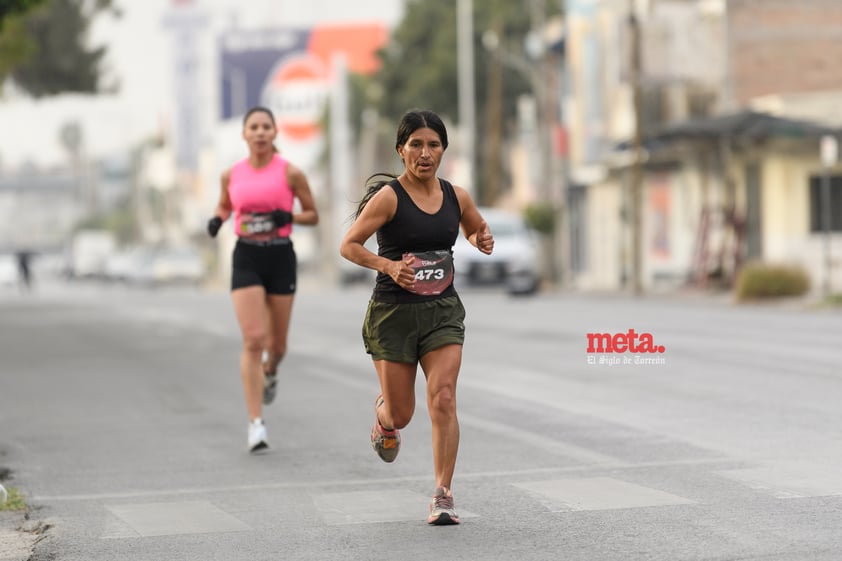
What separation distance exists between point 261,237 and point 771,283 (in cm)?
2189

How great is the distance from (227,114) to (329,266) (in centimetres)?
4042

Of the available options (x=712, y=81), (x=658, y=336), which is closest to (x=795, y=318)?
(x=658, y=336)

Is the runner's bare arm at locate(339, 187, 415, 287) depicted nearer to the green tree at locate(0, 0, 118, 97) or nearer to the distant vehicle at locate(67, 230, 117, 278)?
the green tree at locate(0, 0, 118, 97)

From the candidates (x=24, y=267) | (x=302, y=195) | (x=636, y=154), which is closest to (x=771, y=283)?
(x=636, y=154)

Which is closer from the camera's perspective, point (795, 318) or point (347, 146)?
point (795, 318)

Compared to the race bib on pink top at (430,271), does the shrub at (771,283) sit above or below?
below

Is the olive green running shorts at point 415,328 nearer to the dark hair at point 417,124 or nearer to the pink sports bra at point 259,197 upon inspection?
the dark hair at point 417,124

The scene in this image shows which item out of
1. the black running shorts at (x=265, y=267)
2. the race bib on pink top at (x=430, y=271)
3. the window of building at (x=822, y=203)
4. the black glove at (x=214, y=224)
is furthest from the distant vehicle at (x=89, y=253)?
the race bib on pink top at (x=430, y=271)

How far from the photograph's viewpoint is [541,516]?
8312 mm

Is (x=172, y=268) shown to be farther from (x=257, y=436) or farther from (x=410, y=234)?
(x=410, y=234)

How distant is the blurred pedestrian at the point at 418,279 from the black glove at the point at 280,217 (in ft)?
11.0

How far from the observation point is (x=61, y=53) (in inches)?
1649

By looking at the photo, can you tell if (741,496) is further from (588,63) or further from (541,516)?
(588,63)

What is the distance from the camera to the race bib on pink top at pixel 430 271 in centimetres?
830
